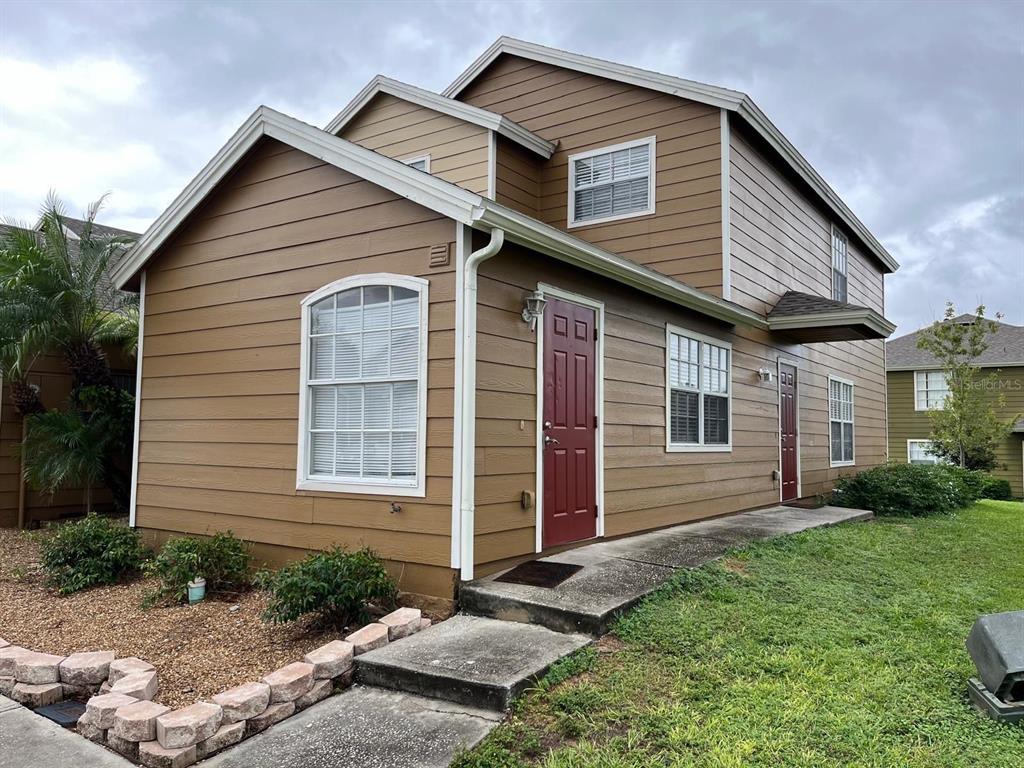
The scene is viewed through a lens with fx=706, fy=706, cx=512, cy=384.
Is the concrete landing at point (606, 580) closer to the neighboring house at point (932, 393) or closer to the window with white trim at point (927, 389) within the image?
the neighboring house at point (932, 393)

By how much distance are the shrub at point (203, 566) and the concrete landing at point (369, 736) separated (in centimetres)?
245

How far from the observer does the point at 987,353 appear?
21.9 meters

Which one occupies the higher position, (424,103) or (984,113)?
(984,113)

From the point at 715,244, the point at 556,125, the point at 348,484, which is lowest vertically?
the point at 348,484

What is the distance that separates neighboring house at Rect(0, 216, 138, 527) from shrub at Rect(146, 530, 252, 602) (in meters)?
3.88

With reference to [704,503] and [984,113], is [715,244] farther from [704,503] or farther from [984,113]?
[984,113]

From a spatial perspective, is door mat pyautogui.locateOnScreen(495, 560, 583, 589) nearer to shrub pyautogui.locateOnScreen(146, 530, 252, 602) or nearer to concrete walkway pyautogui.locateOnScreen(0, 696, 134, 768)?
shrub pyautogui.locateOnScreen(146, 530, 252, 602)

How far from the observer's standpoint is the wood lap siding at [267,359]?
16.3 ft

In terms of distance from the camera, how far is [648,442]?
6.96 metres

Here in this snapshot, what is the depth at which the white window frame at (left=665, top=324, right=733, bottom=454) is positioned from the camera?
23.9 ft

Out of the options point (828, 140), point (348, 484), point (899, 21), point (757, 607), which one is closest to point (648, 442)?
point (757, 607)

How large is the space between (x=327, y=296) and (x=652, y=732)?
4.03 metres

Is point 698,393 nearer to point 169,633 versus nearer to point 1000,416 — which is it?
point 169,633

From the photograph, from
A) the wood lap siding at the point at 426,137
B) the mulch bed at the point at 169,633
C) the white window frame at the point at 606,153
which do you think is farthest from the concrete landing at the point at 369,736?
the white window frame at the point at 606,153
